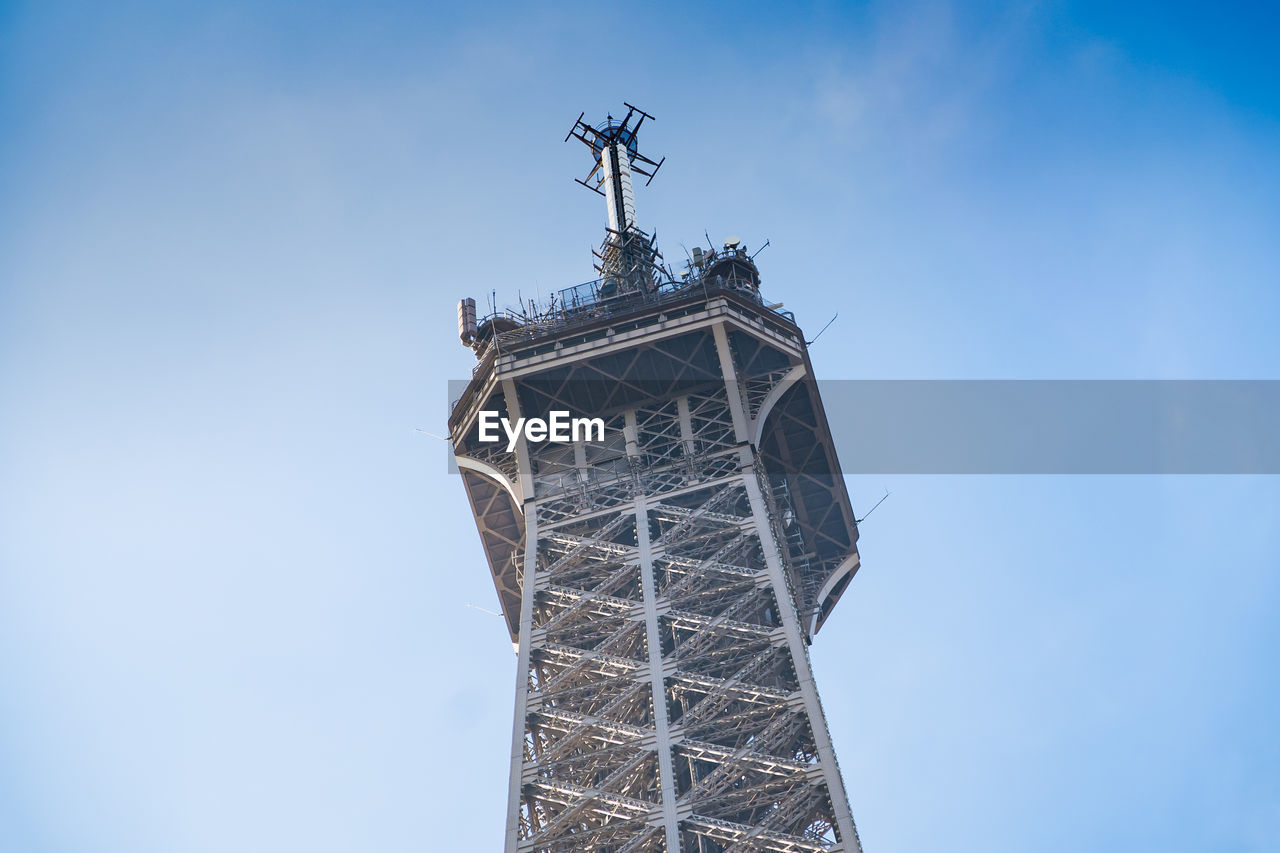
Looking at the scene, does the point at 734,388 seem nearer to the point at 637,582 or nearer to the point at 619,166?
the point at 637,582

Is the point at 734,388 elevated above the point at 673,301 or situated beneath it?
situated beneath

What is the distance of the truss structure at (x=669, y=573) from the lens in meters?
54.0

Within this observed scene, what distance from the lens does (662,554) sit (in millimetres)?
65688

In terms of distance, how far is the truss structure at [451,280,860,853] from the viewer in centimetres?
5403

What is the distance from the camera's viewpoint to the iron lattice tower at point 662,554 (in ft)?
178

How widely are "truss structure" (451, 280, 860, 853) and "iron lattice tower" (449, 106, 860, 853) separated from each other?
9 cm

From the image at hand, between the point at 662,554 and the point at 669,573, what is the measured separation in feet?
2.91

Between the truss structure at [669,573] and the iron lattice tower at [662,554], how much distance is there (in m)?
0.09

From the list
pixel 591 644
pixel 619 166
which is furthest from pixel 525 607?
pixel 619 166

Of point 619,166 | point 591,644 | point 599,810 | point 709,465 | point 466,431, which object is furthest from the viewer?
point 619,166

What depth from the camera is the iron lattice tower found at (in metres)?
54.2

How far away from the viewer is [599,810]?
54250 millimetres

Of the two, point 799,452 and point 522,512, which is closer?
point 522,512

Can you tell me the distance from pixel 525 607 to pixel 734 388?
14.6m
